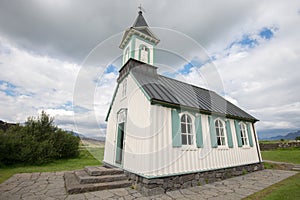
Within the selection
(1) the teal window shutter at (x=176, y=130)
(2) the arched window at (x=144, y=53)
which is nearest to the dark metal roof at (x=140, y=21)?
(2) the arched window at (x=144, y=53)

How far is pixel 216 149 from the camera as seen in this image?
6.98m

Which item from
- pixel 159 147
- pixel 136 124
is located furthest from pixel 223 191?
pixel 136 124

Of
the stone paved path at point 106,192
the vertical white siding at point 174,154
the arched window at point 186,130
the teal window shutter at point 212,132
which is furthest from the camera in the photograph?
the teal window shutter at point 212,132

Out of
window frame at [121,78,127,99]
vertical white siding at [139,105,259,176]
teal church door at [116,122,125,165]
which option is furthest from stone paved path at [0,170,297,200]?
window frame at [121,78,127,99]

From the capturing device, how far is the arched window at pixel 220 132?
7.57 metres

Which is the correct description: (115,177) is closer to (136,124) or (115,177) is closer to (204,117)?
(136,124)

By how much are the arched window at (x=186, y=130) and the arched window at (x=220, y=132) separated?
6.91 ft

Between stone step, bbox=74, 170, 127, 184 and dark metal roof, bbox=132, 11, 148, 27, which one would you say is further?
dark metal roof, bbox=132, 11, 148, 27

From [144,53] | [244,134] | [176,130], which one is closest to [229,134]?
[244,134]

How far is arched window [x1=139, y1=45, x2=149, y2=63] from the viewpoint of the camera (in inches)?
334

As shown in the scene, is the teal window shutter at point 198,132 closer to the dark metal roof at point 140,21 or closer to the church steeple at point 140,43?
the church steeple at point 140,43

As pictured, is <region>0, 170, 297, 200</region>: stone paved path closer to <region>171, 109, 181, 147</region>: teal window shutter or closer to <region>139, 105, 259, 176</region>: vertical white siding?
<region>139, 105, 259, 176</region>: vertical white siding

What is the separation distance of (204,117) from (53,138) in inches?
487

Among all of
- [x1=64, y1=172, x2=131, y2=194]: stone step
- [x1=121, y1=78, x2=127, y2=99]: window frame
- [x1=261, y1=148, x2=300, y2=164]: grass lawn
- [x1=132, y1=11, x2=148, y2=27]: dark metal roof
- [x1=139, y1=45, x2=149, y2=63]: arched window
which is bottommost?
[x1=64, y1=172, x2=131, y2=194]: stone step
